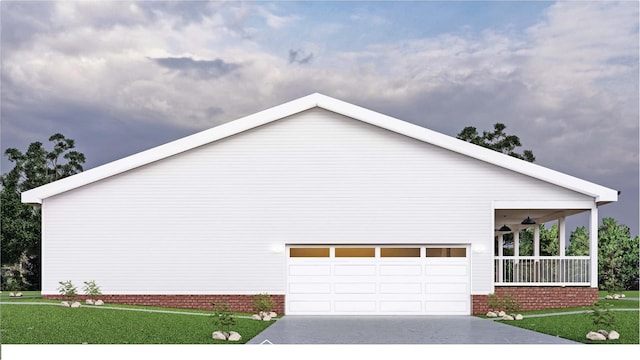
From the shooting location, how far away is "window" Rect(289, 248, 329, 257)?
22516 millimetres

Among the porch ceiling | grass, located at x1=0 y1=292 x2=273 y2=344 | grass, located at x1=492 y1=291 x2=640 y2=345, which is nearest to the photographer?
grass, located at x1=0 y1=292 x2=273 y2=344

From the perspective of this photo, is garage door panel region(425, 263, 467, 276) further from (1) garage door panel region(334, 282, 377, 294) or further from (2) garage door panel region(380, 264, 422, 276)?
(1) garage door panel region(334, 282, 377, 294)

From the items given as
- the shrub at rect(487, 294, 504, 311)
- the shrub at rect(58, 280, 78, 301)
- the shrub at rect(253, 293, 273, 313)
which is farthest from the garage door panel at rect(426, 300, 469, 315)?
the shrub at rect(58, 280, 78, 301)

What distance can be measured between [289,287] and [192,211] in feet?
11.0

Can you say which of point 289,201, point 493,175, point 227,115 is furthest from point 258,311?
point 227,115

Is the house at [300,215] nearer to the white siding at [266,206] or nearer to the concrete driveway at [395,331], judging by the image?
the white siding at [266,206]

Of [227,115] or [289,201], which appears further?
[227,115]

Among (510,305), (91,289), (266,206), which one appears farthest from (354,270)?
(91,289)

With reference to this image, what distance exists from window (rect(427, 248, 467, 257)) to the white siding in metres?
0.31

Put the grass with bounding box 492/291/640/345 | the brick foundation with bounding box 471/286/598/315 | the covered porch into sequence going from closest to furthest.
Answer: the grass with bounding box 492/291/640/345 → the covered porch → the brick foundation with bounding box 471/286/598/315

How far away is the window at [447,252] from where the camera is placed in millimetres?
22562

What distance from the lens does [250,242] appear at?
2241cm

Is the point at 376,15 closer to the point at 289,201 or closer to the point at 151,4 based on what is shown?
the point at 151,4

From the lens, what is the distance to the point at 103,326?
17094 mm
